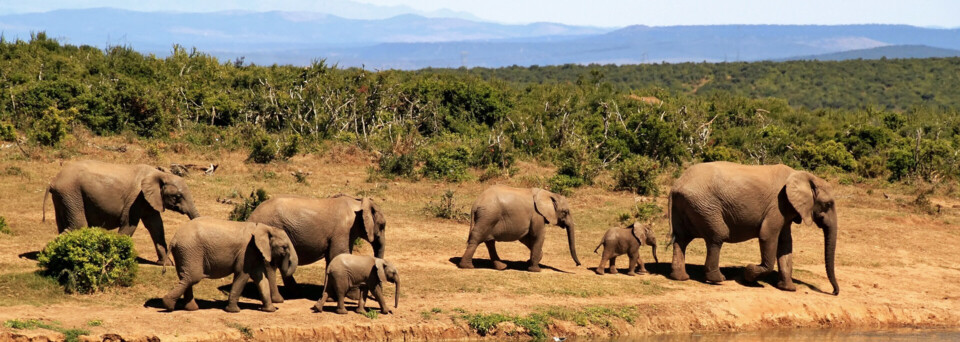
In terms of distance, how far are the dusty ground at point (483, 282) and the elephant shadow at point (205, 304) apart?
0.23ft

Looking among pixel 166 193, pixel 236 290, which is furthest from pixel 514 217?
pixel 166 193

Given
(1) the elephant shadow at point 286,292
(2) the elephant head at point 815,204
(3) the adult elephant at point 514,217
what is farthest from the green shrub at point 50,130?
(2) the elephant head at point 815,204

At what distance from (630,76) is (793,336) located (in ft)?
240

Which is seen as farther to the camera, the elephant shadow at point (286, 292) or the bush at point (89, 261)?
the elephant shadow at point (286, 292)

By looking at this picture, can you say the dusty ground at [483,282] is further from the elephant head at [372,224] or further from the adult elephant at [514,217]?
the elephant head at [372,224]

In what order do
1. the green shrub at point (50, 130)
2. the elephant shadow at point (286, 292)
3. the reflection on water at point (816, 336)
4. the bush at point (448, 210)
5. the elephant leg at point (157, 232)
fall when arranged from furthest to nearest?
1. the green shrub at point (50, 130)
2. the bush at point (448, 210)
3. the elephant leg at point (157, 232)
4. the reflection on water at point (816, 336)
5. the elephant shadow at point (286, 292)

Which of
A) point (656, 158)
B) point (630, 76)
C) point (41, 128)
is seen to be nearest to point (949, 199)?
point (656, 158)

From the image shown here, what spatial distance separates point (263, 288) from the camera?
46.5ft

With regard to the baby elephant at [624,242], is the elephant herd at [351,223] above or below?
above

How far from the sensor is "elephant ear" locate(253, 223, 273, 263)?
13.8 meters

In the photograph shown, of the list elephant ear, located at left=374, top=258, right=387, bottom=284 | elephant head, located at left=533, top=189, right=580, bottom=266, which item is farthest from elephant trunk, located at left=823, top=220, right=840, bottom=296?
elephant ear, located at left=374, top=258, right=387, bottom=284

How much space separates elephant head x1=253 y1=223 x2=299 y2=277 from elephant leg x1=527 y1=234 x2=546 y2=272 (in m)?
4.98

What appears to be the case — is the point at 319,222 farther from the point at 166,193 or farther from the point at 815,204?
the point at 815,204

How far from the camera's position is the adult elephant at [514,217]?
1769cm
